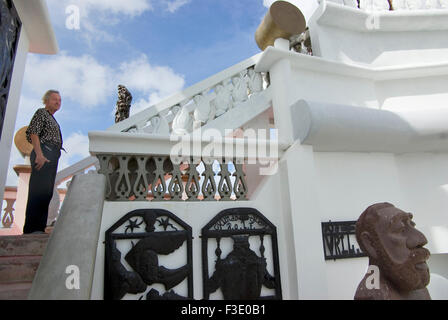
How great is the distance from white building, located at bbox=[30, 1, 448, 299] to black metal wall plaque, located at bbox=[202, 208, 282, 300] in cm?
2

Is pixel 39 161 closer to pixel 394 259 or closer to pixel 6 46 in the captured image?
pixel 6 46

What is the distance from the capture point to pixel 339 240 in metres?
→ 3.65

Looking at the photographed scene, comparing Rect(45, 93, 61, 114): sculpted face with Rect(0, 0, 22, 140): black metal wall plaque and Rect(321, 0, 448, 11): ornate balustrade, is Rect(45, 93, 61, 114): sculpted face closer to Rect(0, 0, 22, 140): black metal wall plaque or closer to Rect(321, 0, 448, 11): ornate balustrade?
Rect(0, 0, 22, 140): black metal wall plaque

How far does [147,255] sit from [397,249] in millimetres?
2176

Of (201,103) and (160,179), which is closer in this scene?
(160,179)

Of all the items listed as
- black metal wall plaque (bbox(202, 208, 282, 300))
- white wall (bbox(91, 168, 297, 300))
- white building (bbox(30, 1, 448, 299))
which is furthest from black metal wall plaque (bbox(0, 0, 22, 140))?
black metal wall plaque (bbox(202, 208, 282, 300))

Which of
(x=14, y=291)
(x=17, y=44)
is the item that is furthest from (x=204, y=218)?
(x=17, y=44)

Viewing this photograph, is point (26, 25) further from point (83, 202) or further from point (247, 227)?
point (247, 227)

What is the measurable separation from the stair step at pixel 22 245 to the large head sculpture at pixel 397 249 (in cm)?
293

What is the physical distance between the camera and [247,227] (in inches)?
130
